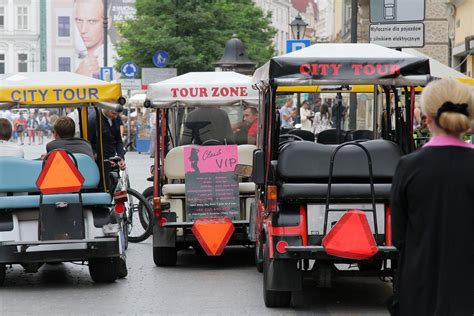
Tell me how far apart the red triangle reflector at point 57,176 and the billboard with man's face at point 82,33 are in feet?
310

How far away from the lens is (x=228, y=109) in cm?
1614

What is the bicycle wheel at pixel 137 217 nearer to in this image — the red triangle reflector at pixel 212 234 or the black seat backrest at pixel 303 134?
the red triangle reflector at pixel 212 234

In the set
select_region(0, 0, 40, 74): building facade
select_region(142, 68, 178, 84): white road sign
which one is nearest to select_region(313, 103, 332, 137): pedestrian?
select_region(142, 68, 178, 84): white road sign

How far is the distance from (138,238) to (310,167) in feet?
20.0

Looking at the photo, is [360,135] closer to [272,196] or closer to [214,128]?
[214,128]

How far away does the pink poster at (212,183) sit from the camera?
1284 centimetres

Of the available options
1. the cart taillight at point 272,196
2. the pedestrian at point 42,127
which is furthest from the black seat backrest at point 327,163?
the pedestrian at point 42,127

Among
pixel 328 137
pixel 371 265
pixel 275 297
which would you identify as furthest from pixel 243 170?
pixel 275 297

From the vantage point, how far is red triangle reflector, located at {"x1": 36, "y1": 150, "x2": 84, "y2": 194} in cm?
1099

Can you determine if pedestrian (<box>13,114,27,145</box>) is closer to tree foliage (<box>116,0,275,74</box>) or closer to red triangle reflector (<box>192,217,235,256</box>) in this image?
tree foliage (<box>116,0,275,74</box>)

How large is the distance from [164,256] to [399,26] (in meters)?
5.31

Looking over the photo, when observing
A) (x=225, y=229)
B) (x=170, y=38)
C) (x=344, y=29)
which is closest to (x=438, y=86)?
→ (x=225, y=229)

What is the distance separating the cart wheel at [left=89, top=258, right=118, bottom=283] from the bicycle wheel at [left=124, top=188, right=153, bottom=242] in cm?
311

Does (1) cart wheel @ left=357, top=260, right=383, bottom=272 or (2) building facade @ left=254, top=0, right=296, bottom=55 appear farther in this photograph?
(2) building facade @ left=254, top=0, right=296, bottom=55
